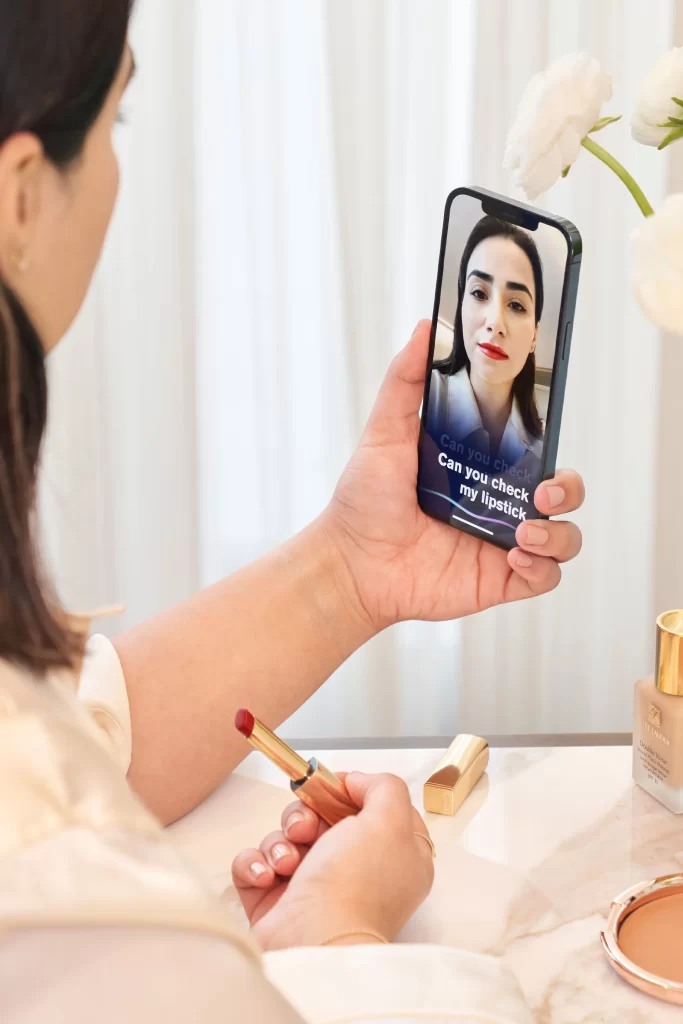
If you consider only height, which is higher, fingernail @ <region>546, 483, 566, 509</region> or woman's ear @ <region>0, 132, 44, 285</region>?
woman's ear @ <region>0, 132, 44, 285</region>

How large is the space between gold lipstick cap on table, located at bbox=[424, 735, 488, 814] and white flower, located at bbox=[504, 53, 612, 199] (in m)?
0.28

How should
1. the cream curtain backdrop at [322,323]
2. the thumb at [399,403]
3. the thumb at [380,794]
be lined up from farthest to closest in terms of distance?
1. the cream curtain backdrop at [322,323]
2. the thumb at [399,403]
3. the thumb at [380,794]

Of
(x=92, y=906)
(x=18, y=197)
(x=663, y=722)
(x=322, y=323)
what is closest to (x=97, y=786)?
(x=92, y=906)

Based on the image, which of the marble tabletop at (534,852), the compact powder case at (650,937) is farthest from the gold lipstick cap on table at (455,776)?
the compact powder case at (650,937)

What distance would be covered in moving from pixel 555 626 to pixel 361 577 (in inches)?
13.5

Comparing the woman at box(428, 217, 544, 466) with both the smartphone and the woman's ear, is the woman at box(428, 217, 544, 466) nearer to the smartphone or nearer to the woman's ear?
the smartphone

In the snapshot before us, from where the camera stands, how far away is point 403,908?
42cm

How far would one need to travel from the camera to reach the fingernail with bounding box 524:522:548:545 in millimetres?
532

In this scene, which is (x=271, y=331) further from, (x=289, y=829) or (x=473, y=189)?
(x=289, y=829)

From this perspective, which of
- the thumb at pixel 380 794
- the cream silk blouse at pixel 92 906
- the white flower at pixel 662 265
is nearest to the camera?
the cream silk blouse at pixel 92 906

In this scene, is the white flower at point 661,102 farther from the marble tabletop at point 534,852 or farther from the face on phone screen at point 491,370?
the marble tabletop at point 534,852

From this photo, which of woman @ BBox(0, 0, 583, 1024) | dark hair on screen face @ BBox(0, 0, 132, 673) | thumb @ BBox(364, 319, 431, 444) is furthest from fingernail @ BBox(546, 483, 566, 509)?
dark hair on screen face @ BBox(0, 0, 132, 673)

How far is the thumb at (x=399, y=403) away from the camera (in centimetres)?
58

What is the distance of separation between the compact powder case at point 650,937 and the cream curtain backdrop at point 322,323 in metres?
0.46
